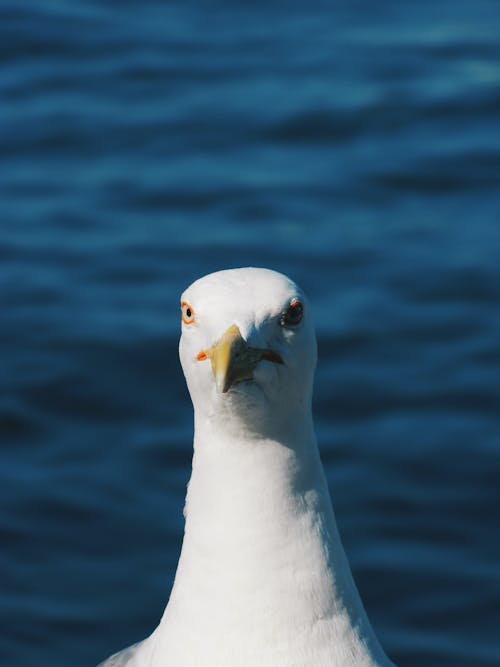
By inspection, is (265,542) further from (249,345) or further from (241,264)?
(241,264)

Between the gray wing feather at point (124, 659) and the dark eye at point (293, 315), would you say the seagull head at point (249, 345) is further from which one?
the gray wing feather at point (124, 659)

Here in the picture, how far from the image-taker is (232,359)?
4184mm

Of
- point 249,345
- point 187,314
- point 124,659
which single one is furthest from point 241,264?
point 249,345

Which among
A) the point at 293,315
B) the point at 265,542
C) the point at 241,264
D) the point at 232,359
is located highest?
the point at 241,264

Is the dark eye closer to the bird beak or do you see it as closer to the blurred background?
the bird beak

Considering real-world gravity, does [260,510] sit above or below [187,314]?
below

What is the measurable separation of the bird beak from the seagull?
0.01 metres

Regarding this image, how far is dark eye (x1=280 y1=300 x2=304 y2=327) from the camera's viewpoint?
4344 millimetres

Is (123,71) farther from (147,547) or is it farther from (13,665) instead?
(13,665)

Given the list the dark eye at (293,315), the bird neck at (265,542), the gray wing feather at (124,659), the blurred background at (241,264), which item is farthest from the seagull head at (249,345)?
the blurred background at (241,264)

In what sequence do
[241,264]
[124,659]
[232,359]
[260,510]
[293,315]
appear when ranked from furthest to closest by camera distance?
[241,264]
[124,659]
[260,510]
[293,315]
[232,359]

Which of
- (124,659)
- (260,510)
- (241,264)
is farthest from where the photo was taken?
(241,264)

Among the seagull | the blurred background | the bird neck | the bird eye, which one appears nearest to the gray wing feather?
the seagull

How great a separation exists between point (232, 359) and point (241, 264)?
499cm
